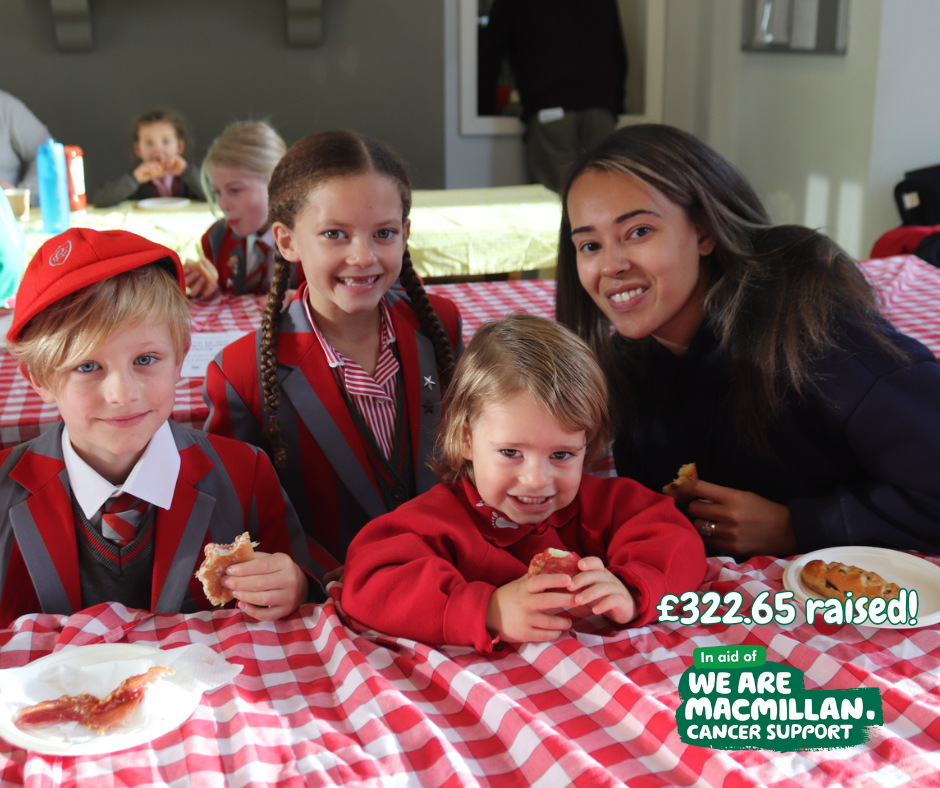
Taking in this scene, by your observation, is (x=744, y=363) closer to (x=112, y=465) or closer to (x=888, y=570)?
(x=888, y=570)

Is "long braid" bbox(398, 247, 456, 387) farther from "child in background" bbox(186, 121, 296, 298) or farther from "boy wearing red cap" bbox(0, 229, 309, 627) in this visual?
"child in background" bbox(186, 121, 296, 298)

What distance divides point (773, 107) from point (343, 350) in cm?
413

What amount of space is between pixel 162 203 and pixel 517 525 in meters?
3.14

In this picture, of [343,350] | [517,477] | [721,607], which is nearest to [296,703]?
[517,477]

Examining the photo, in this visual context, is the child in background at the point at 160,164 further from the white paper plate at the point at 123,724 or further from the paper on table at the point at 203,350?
the white paper plate at the point at 123,724

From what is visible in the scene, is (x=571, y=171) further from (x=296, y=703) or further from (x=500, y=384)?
(x=296, y=703)

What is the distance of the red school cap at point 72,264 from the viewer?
1096mm

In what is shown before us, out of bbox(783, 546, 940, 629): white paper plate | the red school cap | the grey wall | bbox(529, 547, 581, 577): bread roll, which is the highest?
the grey wall

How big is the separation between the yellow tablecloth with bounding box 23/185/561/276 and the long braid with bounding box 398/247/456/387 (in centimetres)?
180

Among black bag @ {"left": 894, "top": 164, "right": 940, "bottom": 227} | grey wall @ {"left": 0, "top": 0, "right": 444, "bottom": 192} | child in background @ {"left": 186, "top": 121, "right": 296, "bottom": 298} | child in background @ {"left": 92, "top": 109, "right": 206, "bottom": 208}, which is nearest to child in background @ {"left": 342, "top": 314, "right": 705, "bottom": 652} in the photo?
child in background @ {"left": 186, "top": 121, "right": 296, "bottom": 298}

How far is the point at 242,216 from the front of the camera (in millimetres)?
2641

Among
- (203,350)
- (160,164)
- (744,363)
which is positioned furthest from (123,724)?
(160,164)

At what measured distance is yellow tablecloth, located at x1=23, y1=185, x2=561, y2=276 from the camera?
11.4 feet

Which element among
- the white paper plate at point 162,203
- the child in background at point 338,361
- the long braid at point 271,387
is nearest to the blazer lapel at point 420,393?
the child in background at point 338,361
